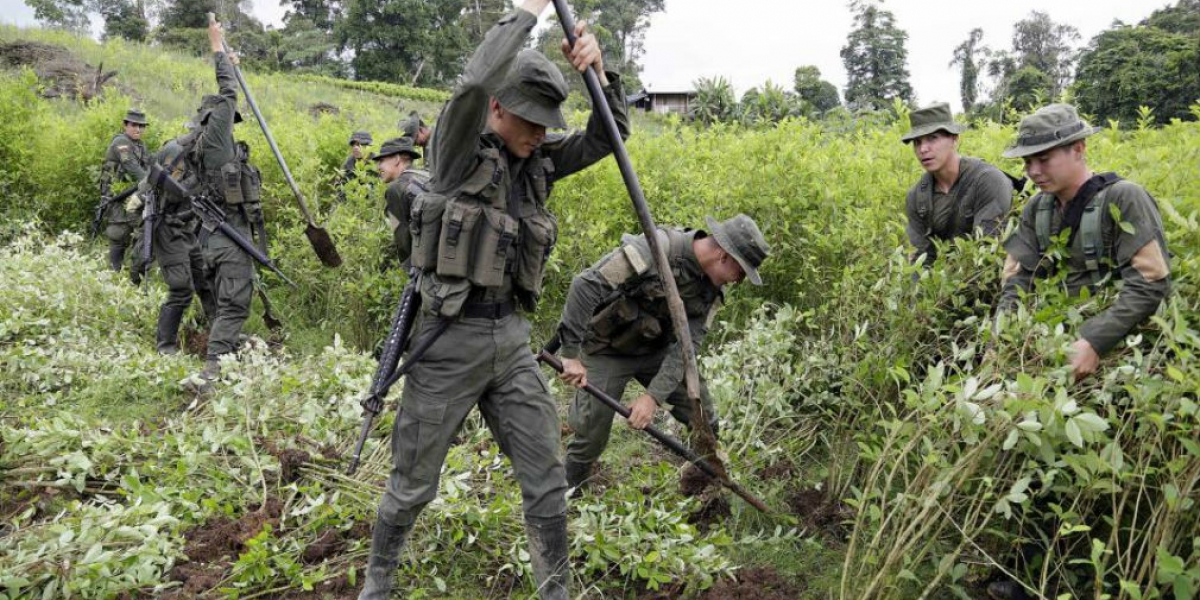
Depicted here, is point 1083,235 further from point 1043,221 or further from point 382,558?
point 382,558

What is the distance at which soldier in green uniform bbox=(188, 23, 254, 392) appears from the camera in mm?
6102

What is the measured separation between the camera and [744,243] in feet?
12.0

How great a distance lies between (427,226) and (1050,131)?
2541mm

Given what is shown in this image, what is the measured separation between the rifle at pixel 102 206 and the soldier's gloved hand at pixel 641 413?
7.62m

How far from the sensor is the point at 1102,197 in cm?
313

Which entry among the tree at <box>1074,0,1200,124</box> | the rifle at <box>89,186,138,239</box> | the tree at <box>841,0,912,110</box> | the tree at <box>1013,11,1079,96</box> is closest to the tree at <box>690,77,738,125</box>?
the rifle at <box>89,186,138,239</box>

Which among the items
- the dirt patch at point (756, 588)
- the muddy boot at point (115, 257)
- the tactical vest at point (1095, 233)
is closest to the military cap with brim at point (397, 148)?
the dirt patch at point (756, 588)

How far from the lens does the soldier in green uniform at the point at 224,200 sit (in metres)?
6.10

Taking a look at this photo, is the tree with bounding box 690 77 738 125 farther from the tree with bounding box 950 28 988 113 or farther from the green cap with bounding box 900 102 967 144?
the tree with bounding box 950 28 988 113

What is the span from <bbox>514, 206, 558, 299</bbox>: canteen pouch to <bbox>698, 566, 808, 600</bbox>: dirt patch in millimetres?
1537

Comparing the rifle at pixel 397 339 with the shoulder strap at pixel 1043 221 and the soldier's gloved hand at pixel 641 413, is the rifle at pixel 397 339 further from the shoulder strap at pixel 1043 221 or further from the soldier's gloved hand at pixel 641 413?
the shoulder strap at pixel 1043 221

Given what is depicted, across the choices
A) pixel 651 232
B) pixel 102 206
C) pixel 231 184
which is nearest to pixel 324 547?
pixel 651 232

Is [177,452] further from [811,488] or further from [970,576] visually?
[970,576]

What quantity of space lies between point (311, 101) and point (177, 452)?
23.1m
